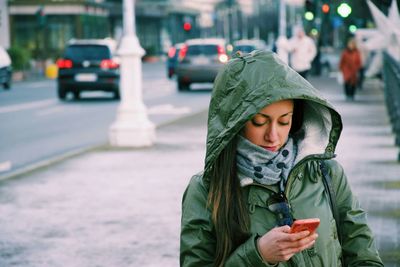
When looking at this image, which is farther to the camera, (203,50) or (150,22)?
(150,22)

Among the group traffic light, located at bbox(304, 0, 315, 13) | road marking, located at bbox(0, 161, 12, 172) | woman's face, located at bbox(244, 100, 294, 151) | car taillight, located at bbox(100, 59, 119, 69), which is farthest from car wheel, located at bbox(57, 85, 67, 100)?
woman's face, located at bbox(244, 100, 294, 151)

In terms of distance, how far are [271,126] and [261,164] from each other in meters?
0.11

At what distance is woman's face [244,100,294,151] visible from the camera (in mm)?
3027

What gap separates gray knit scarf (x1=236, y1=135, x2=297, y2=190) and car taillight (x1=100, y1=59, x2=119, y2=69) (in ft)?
89.3

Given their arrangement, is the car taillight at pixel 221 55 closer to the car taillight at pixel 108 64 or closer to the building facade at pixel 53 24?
the car taillight at pixel 108 64

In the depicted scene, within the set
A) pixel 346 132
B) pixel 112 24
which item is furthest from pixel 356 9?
pixel 112 24

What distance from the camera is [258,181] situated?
121 inches

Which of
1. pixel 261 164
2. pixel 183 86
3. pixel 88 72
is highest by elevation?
pixel 261 164

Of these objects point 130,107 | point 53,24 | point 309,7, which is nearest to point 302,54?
point 309,7

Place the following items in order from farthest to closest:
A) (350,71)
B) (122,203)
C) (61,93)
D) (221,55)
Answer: (221,55) → (61,93) → (350,71) → (122,203)

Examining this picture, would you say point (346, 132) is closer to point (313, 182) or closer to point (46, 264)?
point (46, 264)

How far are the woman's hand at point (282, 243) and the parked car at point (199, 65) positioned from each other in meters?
31.9

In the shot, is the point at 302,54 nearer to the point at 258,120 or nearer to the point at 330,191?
the point at 330,191

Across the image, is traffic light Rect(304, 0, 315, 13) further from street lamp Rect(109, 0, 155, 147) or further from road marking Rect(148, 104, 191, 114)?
street lamp Rect(109, 0, 155, 147)
